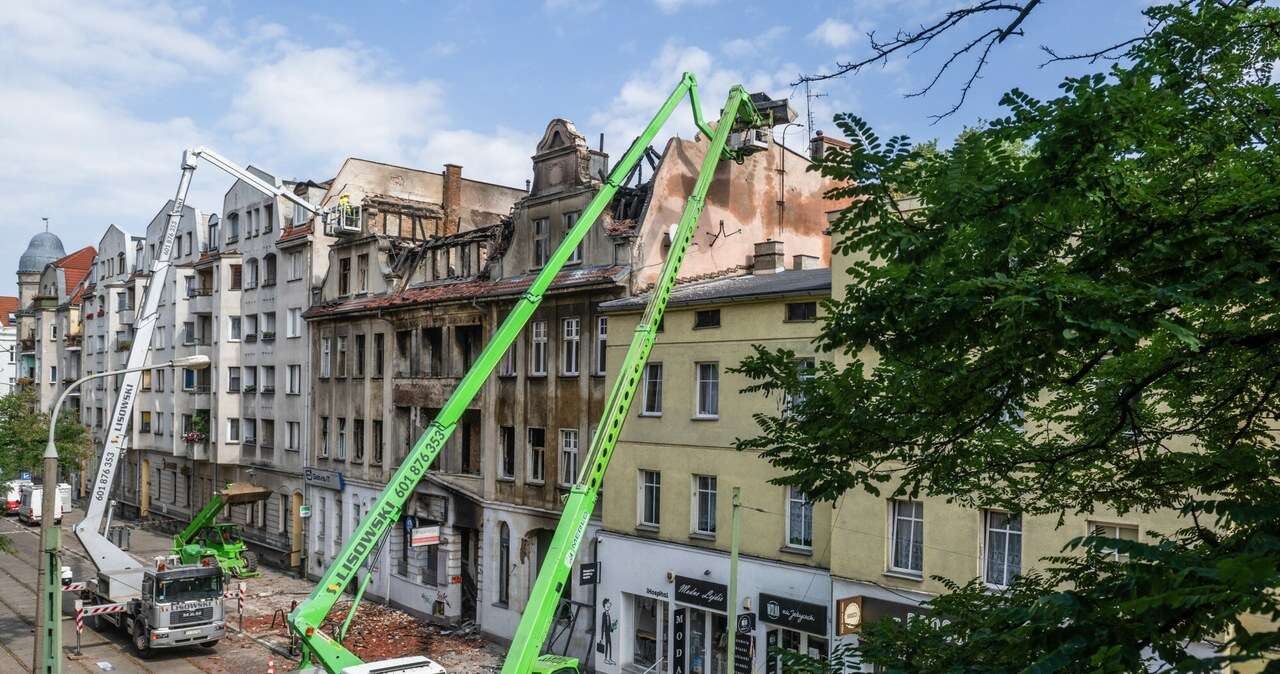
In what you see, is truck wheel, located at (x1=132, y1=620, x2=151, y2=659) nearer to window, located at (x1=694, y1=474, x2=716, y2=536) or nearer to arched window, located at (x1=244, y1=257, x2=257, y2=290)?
window, located at (x1=694, y1=474, x2=716, y2=536)

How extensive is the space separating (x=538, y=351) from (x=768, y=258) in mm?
7784

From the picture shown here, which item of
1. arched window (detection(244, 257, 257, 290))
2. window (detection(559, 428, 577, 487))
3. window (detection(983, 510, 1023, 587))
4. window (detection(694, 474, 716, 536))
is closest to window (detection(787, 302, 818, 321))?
window (detection(694, 474, 716, 536))

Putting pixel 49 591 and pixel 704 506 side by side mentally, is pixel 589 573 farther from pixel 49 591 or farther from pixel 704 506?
pixel 49 591

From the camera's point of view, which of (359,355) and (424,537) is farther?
(359,355)

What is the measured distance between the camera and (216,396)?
5078 cm

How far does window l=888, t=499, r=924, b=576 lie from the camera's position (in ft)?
69.5

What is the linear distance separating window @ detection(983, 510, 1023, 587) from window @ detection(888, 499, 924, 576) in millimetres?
1404

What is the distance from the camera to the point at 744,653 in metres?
24.7

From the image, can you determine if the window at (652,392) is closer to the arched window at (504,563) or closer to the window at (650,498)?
the window at (650,498)

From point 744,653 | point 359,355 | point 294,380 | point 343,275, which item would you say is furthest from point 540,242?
point 294,380

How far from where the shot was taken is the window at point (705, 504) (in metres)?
25.9

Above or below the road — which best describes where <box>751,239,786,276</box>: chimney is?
above

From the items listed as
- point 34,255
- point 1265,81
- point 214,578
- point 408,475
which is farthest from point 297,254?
point 34,255

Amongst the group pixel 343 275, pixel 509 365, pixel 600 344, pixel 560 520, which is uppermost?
pixel 343 275
